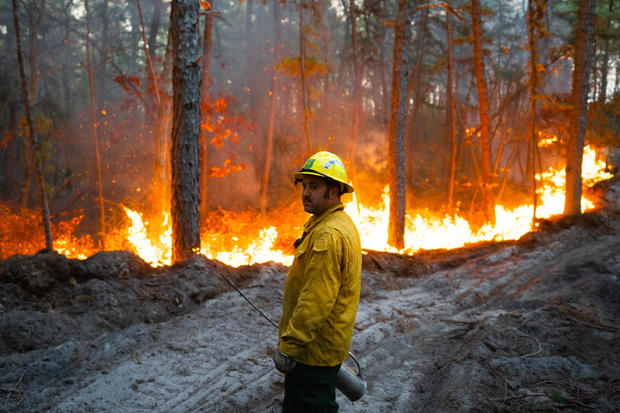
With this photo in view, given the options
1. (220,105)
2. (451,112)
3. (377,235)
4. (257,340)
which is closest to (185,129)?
(257,340)

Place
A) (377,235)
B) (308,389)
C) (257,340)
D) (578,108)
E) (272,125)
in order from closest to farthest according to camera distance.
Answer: (308,389), (257,340), (377,235), (578,108), (272,125)

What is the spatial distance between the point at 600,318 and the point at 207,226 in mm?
13836

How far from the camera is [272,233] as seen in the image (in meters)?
13.1

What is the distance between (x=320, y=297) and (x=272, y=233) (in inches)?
404

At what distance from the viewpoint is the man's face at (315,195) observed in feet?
10.8

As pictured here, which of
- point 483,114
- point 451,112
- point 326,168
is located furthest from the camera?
point 451,112

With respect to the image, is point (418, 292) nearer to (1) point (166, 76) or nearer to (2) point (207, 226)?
(1) point (166, 76)

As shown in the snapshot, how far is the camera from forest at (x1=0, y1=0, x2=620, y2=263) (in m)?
14.2

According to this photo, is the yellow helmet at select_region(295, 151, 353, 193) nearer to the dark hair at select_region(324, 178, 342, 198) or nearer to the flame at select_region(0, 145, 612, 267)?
the dark hair at select_region(324, 178, 342, 198)

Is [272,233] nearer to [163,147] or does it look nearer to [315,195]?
[163,147]

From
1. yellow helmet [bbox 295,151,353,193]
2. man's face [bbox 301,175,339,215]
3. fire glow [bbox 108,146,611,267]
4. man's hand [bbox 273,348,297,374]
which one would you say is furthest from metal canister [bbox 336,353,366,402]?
fire glow [bbox 108,146,611,267]

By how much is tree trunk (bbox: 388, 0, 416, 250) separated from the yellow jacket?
427 inches

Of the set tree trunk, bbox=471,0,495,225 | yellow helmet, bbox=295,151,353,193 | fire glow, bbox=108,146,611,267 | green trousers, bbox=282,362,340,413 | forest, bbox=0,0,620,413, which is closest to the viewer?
green trousers, bbox=282,362,340,413

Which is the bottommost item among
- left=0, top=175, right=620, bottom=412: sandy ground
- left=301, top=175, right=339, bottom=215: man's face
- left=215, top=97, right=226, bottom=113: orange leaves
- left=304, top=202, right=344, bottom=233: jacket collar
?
left=0, top=175, right=620, bottom=412: sandy ground
